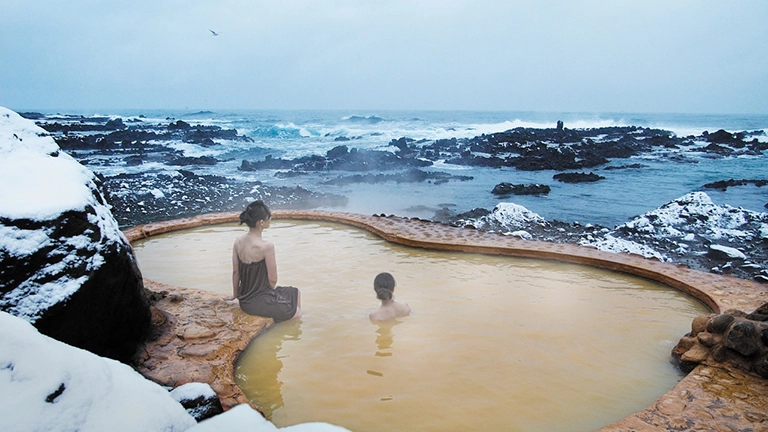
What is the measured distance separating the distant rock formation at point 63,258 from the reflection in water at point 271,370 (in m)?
0.93

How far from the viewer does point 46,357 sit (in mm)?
1370

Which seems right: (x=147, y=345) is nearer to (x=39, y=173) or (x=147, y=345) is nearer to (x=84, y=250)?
(x=84, y=250)

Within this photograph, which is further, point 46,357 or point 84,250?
point 84,250

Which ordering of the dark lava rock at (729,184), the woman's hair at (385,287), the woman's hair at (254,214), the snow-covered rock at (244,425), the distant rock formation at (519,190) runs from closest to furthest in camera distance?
the snow-covered rock at (244,425), the woman's hair at (254,214), the woman's hair at (385,287), the distant rock formation at (519,190), the dark lava rock at (729,184)

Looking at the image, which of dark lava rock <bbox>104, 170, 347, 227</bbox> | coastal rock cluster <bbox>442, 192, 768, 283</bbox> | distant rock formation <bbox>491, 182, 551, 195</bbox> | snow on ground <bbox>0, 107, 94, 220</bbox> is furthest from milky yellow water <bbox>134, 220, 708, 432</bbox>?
distant rock formation <bbox>491, 182, 551, 195</bbox>

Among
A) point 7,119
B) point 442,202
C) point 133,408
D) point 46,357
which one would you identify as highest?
point 7,119

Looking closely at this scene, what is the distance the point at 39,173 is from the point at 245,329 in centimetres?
190

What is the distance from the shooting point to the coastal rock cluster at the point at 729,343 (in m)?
3.08

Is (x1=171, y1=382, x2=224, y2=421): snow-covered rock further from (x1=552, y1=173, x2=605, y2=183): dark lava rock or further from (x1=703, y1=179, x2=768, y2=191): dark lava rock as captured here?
(x1=703, y1=179, x2=768, y2=191): dark lava rock

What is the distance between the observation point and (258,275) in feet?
13.6

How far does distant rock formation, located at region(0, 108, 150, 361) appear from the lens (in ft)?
9.00

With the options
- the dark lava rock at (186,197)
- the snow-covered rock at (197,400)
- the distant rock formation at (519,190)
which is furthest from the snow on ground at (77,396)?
the distant rock formation at (519,190)

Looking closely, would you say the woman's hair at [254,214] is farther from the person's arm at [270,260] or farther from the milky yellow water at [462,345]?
the milky yellow water at [462,345]

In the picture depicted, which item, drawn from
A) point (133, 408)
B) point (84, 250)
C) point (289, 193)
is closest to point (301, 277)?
point (84, 250)
